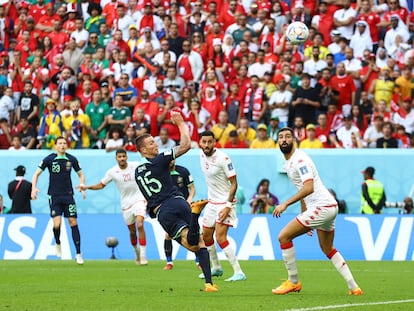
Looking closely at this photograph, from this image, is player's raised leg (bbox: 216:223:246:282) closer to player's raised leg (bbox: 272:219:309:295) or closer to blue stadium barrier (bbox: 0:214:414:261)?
player's raised leg (bbox: 272:219:309:295)

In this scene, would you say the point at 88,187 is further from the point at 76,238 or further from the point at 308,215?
the point at 308,215

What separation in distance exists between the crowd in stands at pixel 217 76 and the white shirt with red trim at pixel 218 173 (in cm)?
831

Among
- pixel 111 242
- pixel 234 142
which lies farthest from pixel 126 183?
pixel 234 142

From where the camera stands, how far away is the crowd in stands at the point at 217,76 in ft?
83.1

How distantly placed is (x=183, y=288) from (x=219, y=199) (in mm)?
2709

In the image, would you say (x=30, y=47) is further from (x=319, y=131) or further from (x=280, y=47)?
(x=319, y=131)

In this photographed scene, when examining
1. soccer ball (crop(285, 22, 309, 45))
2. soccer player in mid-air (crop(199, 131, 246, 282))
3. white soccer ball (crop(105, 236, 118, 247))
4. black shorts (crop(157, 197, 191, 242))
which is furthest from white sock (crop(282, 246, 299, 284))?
white soccer ball (crop(105, 236, 118, 247))

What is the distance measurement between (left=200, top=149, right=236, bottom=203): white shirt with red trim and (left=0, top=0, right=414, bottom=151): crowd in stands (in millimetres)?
8311

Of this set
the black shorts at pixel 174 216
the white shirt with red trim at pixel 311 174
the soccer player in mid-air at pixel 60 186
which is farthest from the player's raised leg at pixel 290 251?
A: the soccer player in mid-air at pixel 60 186

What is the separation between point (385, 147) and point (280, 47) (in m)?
4.41

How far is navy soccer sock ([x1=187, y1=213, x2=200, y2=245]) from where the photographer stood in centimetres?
1302

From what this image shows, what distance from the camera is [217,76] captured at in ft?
89.3

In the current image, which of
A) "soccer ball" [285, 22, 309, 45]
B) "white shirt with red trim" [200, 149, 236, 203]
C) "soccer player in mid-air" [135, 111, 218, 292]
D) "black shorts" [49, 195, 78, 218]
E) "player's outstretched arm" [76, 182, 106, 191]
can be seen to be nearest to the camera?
"soccer player in mid-air" [135, 111, 218, 292]

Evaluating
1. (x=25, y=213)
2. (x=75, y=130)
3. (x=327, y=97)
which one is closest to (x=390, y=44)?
(x=327, y=97)
